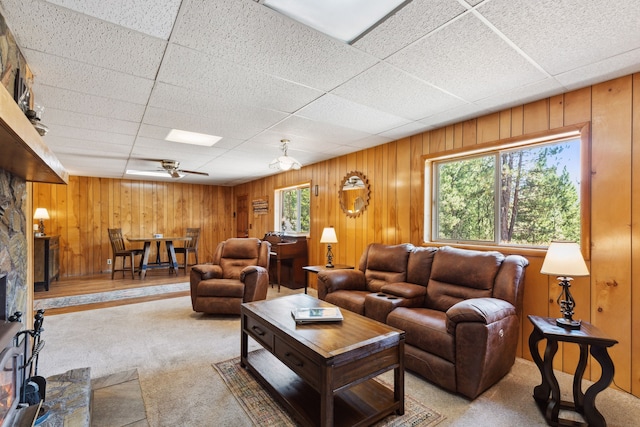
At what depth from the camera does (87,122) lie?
10.2 ft

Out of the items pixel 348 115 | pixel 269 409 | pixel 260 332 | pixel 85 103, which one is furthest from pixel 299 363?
pixel 85 103

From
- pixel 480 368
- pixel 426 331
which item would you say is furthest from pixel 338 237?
pixel 480 368

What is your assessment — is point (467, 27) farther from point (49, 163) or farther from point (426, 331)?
point (49, 163)

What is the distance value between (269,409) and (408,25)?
7.95 feet

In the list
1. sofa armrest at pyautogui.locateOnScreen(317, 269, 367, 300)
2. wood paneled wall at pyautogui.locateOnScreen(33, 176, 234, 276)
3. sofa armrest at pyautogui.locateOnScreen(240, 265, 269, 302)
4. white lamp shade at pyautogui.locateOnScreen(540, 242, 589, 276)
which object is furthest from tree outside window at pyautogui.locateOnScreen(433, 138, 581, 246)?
wood paneled wall at pyautogui.locateOnScreen(33, 176, 234, 276)

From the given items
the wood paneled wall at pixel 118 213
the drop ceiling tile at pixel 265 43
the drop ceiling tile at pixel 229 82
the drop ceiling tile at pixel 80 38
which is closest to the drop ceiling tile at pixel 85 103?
the drop ceiling tile at pixel 80 38

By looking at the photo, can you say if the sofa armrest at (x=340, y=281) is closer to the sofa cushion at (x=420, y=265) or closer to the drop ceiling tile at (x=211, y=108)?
the sofa cushion at (x=420, y=265)

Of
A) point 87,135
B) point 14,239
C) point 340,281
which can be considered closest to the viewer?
point 14,239

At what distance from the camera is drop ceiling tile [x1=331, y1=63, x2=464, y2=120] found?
2.18 m

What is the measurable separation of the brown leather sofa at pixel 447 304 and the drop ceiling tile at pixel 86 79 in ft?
8.18

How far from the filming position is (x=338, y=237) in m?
4.76

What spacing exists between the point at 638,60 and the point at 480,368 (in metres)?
2.28

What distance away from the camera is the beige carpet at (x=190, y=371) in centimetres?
185

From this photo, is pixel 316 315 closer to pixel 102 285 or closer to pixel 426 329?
pixel 426 329
